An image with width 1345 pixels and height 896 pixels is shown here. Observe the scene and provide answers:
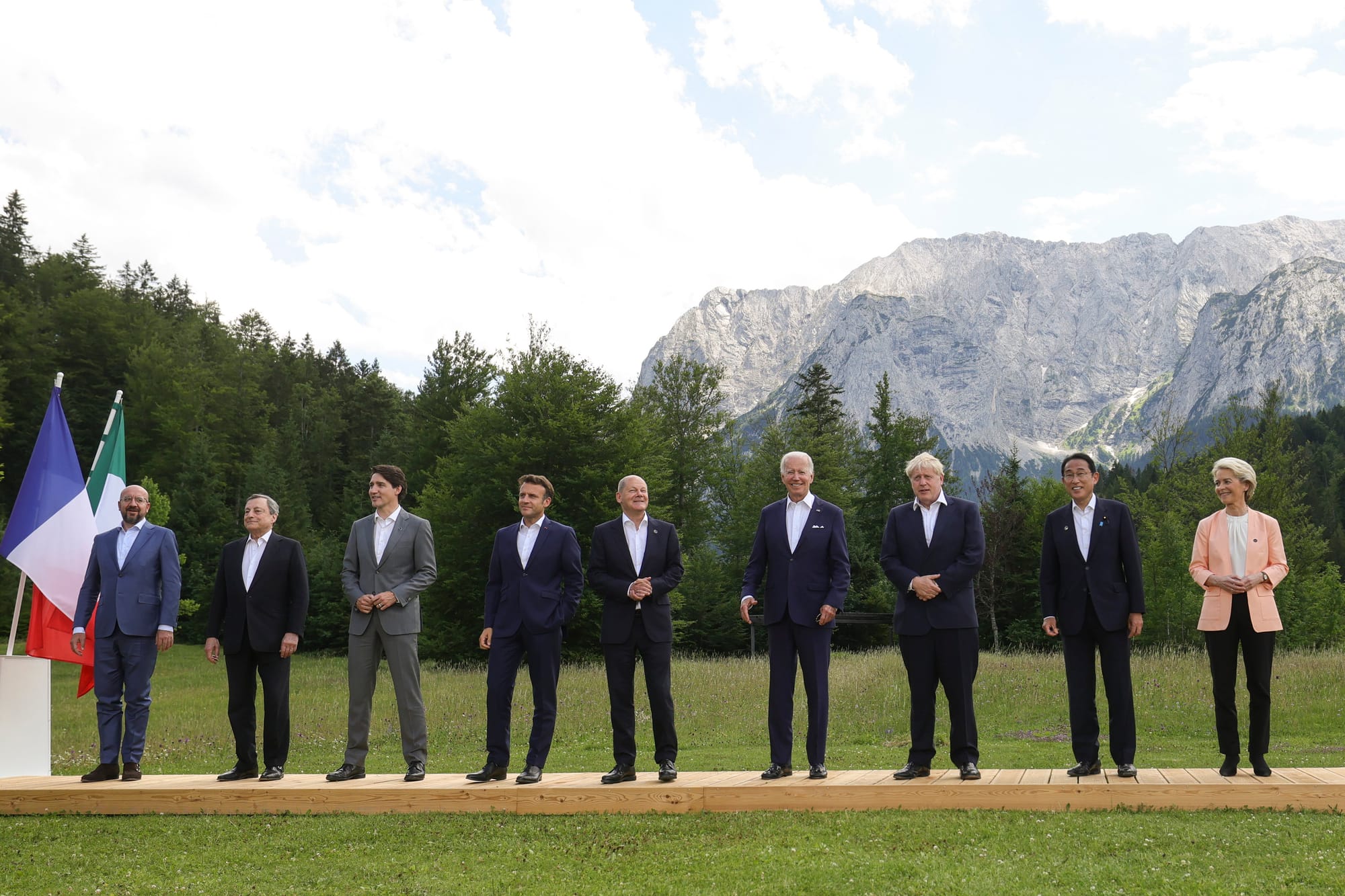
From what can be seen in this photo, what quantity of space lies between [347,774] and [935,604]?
15.5 ft

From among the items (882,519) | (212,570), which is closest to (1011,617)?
(882,519)

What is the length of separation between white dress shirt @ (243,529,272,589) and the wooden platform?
5.27ft

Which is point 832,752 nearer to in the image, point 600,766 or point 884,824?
point 600,766

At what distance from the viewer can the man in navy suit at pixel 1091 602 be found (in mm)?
6871

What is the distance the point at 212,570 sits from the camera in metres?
47.8

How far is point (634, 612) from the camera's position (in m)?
7.38

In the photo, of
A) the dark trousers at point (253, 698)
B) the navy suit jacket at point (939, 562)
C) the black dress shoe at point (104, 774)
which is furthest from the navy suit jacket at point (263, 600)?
the navy suit jacket at point (939, 562)

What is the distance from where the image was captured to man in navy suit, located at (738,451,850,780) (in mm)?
7188

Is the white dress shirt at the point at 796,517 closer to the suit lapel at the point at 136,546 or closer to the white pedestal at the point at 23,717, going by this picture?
the suit lapel at the point at 136,546

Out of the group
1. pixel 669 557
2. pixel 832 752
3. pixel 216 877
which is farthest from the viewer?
pixel 832 752

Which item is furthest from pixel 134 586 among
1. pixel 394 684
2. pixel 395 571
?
pixel 394 684

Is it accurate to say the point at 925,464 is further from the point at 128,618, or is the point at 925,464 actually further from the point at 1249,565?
the point at 128,618

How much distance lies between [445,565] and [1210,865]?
94.2ft

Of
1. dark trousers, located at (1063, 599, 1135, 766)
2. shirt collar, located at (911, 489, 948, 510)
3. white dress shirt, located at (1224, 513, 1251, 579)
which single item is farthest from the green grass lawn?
shirt collar, located at (911, 489, 948, 510)
